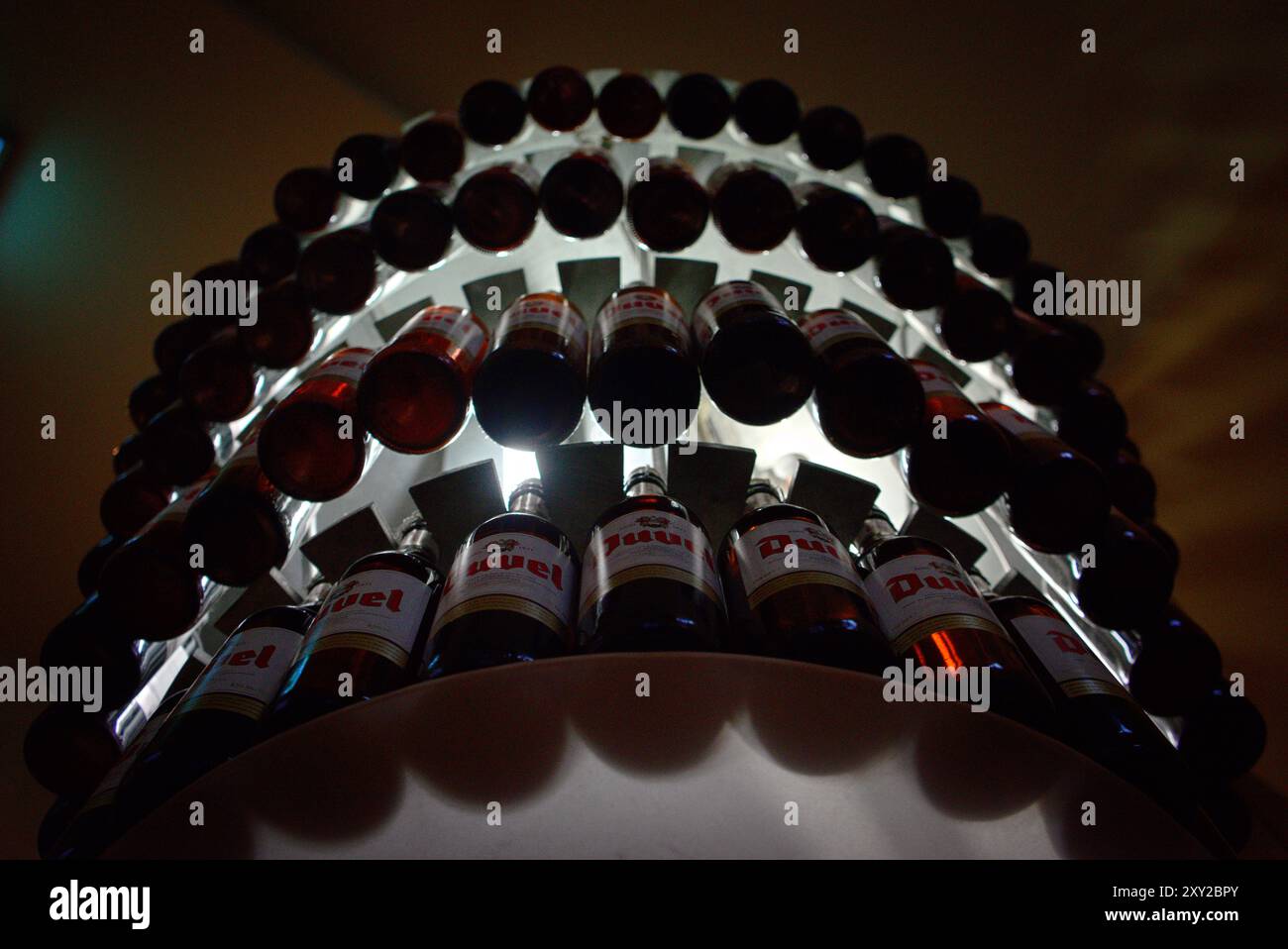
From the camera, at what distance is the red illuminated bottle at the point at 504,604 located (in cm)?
68

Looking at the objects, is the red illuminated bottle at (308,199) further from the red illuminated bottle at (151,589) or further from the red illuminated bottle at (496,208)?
the red illuminated bottle at (151,589)

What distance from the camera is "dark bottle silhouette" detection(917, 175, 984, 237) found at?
133 centimetres

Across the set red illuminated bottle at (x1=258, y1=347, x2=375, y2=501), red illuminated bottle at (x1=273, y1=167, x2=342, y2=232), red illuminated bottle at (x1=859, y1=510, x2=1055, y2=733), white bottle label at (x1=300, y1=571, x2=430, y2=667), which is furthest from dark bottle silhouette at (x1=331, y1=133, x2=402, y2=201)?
red illuminated bottle at (x1=859, y1=510, x2=1055, y2=733)

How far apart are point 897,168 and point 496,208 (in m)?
0.64

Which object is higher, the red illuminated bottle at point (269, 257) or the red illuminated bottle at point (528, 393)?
the red illuminated bottle at point (269, 257)

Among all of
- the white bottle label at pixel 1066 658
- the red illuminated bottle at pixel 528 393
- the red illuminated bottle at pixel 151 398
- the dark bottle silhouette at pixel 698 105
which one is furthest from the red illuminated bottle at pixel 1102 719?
the red illuminated bottle at pixel 151 398

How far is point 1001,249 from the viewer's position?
1.33 m

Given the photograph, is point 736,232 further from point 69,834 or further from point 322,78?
point 322,78

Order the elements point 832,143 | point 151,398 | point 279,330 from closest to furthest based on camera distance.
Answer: point 279,330 → point 832,143 → point 151,398

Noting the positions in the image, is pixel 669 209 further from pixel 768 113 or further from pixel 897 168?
pixel 897 168

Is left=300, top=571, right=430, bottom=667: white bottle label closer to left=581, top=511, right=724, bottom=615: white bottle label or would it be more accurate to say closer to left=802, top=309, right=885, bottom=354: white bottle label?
left=581, top=511, right=724, bottom=615: white bottle label

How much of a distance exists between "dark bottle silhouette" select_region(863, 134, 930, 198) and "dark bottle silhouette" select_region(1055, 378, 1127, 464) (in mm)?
409

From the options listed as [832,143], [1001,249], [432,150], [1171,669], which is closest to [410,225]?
[432,150]

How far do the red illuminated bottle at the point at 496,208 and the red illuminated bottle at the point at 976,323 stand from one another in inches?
23.6
